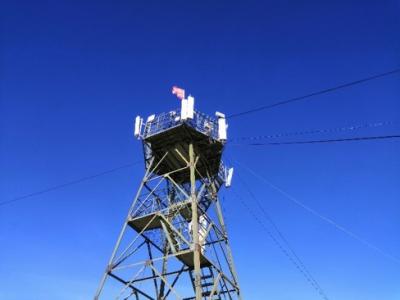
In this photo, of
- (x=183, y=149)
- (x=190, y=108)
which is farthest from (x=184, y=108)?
(x=183, y=149)

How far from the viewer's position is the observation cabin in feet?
78.0

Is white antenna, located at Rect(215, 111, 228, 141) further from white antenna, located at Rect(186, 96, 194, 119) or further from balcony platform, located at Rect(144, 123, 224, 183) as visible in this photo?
white antenna, located at Rect(186, 96, 194, 119)

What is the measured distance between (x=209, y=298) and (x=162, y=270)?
3.92 m

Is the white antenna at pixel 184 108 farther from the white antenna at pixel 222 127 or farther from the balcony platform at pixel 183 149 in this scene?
the white antenna at pixel 222 127

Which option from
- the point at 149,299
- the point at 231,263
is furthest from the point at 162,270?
the point at 231,263

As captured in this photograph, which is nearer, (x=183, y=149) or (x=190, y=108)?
(x=190, y=108)

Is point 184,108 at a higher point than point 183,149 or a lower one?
higher

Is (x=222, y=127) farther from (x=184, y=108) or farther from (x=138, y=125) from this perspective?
(x=138, y=125)

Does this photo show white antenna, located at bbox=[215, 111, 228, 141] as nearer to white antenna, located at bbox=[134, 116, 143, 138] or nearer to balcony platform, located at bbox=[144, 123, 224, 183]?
balcony platform, located at bbox=[144, 123, 224, 183]

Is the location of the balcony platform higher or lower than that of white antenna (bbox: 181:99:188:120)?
lower

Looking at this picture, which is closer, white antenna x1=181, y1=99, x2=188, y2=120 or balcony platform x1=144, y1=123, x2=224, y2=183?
white antenna x1=181, y1=99, x2=188, y2=120

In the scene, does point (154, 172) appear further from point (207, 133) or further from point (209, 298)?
point (209, 298)

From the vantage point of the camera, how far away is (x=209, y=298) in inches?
774

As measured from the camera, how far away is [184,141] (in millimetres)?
24203
